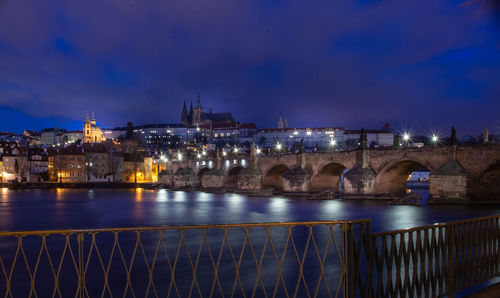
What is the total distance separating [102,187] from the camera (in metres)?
73.6

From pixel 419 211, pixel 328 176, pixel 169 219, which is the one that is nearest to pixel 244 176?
pixel 328 176

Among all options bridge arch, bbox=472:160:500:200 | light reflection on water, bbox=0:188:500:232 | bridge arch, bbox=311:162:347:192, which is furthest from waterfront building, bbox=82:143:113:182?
bridge arch, bbox=472:160:500:200

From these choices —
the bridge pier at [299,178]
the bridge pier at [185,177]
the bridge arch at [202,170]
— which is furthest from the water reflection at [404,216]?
the bridge pier at [185,177]

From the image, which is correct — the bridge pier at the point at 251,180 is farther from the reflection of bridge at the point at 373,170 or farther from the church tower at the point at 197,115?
the church tower at the point at 197,115

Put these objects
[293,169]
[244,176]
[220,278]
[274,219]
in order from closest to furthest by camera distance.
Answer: [220,278] < [274,219] < [293,169] < [244,176]

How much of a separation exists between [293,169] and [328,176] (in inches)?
188

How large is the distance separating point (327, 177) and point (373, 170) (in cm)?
949

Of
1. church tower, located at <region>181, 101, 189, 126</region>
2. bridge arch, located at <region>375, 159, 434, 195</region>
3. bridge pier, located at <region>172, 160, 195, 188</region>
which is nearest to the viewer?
bridge arch, located at <region>375, 159, 434, 195</region>

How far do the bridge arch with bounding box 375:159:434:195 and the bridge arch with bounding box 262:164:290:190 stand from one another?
16565 mm

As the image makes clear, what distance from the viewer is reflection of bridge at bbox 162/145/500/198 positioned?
31281 mm

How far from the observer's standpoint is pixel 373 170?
3988 cm

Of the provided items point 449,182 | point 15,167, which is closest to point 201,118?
point 15,167

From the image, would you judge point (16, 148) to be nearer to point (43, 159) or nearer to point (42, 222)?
point (43, 159)

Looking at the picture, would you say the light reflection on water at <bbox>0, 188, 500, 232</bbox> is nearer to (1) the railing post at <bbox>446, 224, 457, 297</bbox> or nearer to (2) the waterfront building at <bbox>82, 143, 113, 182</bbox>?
(1) the railing post at <bbox>446, 224, 457, 297</bbox>
